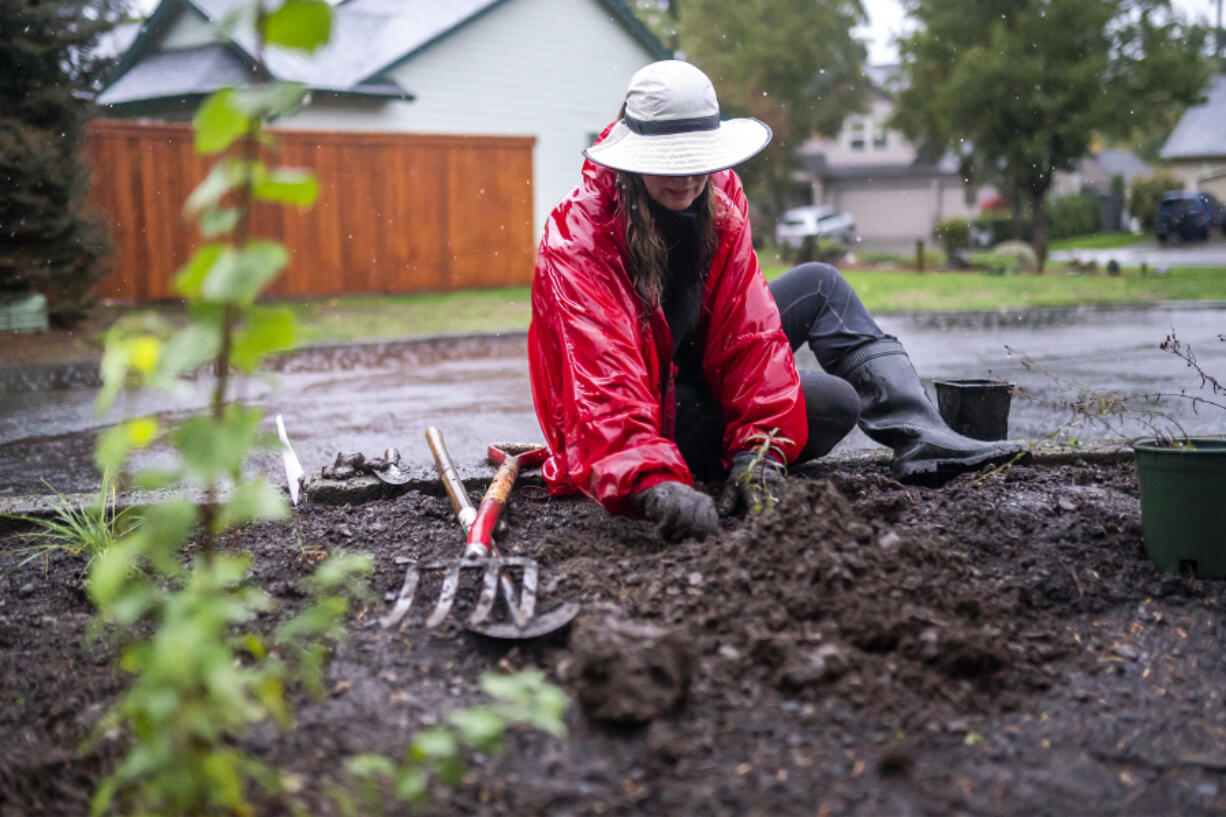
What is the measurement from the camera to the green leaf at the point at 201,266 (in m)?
1.22

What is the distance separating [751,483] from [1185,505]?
0.98 metres

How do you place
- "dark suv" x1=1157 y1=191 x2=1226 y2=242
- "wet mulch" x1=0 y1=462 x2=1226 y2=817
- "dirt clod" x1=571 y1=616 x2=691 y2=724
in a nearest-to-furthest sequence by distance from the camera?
1. "wet mulch" x1=0 y1=462 x2=1226 y2=817
2. "dirt clod" x1=571 y1=616 x2=691 y2=724
3. "dark suv" x1=1157 y1=191 x2=1226 y2=242

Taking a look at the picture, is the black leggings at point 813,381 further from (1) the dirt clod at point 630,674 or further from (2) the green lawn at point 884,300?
(2) the green lawn at point 884,300

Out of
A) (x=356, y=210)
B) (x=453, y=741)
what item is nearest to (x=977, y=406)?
(x=453, y=741)

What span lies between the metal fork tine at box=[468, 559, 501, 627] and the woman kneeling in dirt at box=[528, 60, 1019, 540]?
17.8 inches

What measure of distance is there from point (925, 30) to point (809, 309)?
82.1 ft

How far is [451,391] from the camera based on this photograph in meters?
7.52

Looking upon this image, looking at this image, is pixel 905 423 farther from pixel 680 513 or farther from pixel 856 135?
pixel 856 135

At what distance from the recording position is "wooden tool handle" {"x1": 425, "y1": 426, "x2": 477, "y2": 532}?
289 centimetres

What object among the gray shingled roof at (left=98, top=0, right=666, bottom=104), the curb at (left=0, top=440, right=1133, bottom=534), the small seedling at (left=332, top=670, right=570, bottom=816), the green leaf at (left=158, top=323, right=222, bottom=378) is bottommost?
the curb at (left=0, top=440, right=1133, bottom=534)

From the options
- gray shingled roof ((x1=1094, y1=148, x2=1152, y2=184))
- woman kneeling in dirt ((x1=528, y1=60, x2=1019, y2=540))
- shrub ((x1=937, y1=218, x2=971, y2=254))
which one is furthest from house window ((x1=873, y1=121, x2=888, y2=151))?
woman kneeling in dirt ((x1=528, y1=60, x2=1019, y2=540))

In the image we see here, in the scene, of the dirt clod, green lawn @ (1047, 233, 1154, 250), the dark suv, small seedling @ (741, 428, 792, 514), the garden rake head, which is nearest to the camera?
the dirt clod

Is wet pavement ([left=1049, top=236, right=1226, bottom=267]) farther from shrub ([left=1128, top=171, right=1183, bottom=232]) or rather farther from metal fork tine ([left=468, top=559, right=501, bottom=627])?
metal fork tine ([left=468, top=559, right=501, bottom=627])

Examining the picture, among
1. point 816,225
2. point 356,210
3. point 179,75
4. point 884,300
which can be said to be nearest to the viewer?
point 884,300
